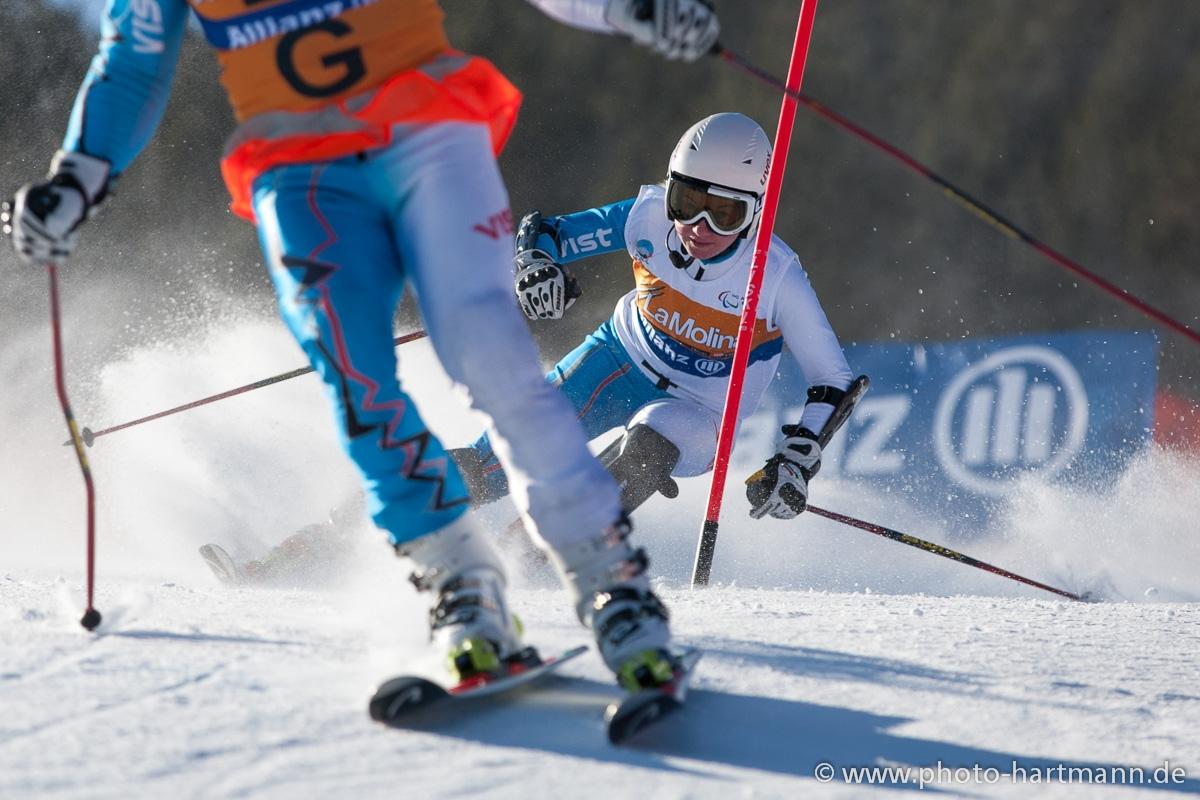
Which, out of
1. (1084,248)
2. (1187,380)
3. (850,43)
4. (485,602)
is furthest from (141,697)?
(850,43)

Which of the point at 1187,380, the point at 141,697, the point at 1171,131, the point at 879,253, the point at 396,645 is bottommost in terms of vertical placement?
the point at 141,697

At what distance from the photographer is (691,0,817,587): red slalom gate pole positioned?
422 cm

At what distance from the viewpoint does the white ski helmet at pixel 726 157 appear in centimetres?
443

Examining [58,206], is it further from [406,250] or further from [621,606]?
[621,606]

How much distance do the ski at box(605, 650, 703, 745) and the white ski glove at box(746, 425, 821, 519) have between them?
215cm

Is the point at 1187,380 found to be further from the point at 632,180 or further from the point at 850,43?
the point at 632,180

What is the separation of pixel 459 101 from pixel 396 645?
976mm

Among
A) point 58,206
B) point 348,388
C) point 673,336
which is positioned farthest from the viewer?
point 673,336

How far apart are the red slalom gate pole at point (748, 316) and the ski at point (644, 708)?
89.5 inches

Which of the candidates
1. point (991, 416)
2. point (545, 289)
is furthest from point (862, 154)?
point (545, 289)

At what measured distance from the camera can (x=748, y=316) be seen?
14.3 ft

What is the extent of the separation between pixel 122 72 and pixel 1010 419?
557 cm

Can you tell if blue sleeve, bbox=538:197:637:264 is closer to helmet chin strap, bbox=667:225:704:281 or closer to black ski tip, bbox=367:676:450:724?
Result: helmet chin strap, bbox=667:225:704:281

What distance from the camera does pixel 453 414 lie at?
7211 millimetres
